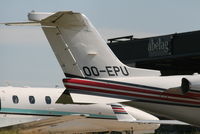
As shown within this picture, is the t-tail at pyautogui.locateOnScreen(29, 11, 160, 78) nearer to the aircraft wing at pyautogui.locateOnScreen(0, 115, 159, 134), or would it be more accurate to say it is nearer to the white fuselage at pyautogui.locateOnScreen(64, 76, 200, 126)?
the white fuselage at pyautogui.locateOnScreen(64, 76, 200, 126)

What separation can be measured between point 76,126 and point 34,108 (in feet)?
6.02

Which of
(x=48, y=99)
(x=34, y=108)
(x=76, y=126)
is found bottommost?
(x=76, y=126)

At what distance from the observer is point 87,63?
17234 mm

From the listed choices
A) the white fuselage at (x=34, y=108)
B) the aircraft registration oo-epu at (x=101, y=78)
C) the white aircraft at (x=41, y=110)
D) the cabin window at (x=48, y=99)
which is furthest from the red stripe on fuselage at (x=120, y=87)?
the cabin window at (x=48, y=99)

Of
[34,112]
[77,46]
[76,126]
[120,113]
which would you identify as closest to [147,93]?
[77,46]

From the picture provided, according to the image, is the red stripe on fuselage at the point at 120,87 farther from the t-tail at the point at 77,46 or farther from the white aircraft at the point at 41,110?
the white aircraft at the point at 41,110

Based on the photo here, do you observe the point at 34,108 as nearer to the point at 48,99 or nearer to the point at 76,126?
the point at 48,99

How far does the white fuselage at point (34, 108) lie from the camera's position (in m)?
23.5

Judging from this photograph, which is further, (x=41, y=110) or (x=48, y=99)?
(x=48, y=99)

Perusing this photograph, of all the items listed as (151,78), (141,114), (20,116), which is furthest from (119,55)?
(151,78)

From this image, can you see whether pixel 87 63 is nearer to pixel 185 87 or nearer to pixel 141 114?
pixel 185 87

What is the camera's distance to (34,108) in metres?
24.2

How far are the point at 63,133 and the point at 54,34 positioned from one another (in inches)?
318

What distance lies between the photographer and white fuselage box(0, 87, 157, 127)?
23.5 metres
